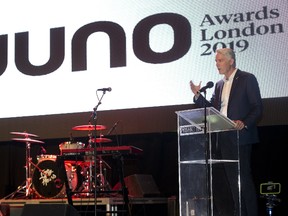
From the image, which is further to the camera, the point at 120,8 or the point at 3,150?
the point at 3,150

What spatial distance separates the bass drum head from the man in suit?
2.41 meters

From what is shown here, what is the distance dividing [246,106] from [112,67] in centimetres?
213

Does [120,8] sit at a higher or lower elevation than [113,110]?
higher

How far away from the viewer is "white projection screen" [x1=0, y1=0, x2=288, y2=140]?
5.56 metres

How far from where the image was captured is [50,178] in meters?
6.39

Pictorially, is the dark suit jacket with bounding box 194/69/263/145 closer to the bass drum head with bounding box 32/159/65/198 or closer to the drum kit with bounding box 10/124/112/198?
the drum kit with bounding box 10/124/112/198

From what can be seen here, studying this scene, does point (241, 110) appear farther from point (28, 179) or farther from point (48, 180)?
point (28, 179)

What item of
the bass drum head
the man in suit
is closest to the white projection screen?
the bass drum head

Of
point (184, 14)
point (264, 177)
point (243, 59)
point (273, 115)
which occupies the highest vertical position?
point (184, 14)

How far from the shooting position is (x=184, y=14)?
5969 millimetres

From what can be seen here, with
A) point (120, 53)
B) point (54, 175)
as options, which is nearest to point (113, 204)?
point (54, 175)

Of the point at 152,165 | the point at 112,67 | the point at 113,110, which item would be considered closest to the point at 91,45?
the point at 112,67

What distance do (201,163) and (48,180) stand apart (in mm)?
2874

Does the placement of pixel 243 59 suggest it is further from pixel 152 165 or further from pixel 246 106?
pixel 152 165
